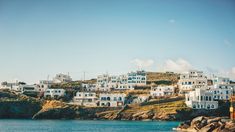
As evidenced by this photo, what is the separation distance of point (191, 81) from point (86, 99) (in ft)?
78.9

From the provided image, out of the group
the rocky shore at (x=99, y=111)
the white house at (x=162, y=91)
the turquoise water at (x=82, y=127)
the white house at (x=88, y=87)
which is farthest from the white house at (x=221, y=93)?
the white house at (x=88, y=87)

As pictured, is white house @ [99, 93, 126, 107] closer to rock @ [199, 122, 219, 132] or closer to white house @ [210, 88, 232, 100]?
white house @ [210, 88, 232, 100]

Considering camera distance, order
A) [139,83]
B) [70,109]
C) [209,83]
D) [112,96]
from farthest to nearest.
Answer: [139,83] < [209,83] < [112,96] < [70,109]

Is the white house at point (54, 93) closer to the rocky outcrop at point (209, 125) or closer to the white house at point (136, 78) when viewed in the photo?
the white house at point (136, 78)

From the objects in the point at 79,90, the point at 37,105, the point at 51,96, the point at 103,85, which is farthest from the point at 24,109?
the point at 103,85

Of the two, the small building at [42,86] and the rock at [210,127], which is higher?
the small building at [42,86]

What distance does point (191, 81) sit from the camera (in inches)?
3782

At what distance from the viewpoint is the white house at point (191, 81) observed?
310ft

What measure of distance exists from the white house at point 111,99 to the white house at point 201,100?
1434 centimetres

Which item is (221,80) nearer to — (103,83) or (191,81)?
(191,81)

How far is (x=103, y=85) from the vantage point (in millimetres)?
106188

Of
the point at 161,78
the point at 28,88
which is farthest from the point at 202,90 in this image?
the point at 28,88

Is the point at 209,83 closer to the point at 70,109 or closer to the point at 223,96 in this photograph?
the point at 223,96

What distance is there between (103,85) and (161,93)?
19303mm
